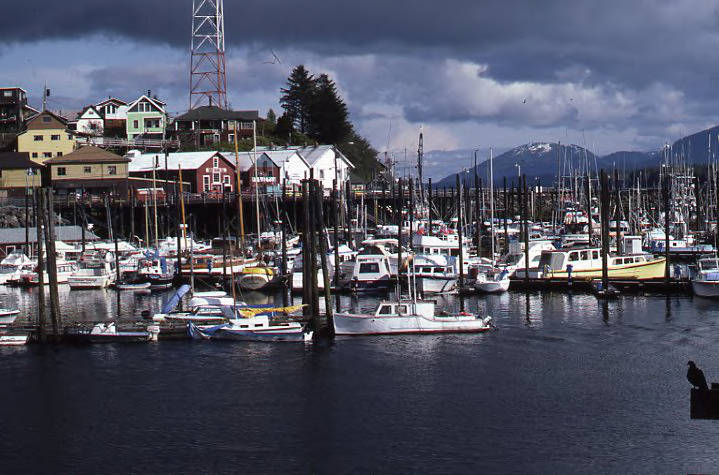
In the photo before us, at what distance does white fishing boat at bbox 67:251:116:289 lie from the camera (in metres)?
78.4

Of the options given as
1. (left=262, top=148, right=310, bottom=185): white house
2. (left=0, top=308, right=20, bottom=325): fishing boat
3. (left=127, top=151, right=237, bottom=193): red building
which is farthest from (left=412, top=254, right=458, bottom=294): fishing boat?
(left=127, top=151, right=237, bottom=193): red building

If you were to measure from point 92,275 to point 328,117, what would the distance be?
72.6 metres

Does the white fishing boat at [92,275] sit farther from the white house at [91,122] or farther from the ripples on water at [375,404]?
the white house at [91,122]

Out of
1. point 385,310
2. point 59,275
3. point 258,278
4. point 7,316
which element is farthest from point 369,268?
point 59,275

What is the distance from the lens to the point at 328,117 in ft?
480

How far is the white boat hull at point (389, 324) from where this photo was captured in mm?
49812

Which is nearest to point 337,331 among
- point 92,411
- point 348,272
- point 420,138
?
point 92,411

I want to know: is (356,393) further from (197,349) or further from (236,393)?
(197,349)

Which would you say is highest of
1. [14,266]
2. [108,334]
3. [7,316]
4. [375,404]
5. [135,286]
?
[14,266]

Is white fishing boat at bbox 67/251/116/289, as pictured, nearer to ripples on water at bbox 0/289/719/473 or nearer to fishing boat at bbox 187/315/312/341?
ripples on water at bbox 0/289/719/473

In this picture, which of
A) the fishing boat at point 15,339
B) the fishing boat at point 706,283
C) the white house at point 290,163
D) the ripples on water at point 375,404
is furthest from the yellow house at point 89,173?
the fishing boat at point 706,283

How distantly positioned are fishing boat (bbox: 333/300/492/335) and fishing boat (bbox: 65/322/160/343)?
32.4 ft

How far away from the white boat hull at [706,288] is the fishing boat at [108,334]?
36517 millimetres

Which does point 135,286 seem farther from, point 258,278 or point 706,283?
point 706,283
